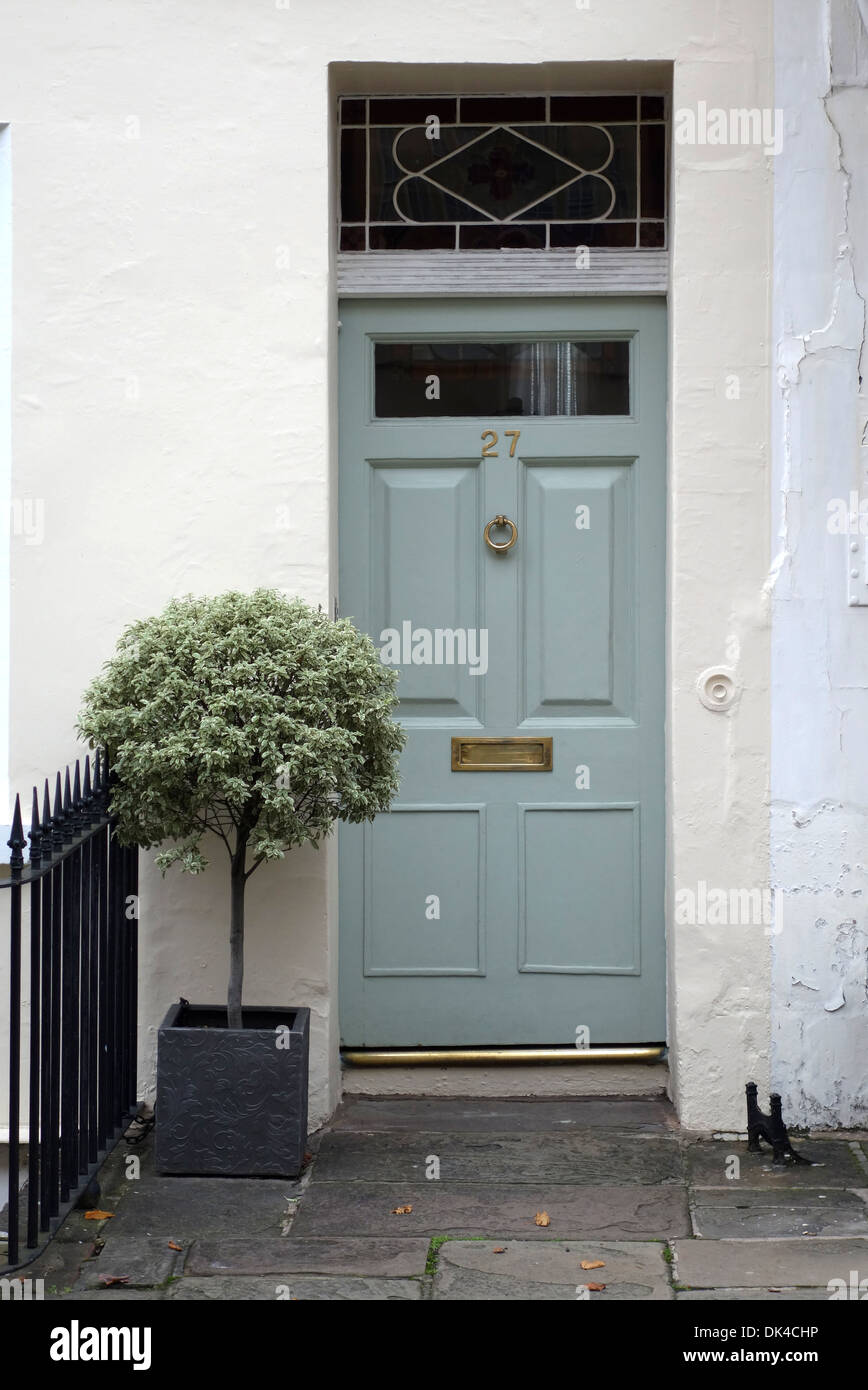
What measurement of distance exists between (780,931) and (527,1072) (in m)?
1.07

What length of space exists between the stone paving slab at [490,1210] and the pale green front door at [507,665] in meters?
0.91

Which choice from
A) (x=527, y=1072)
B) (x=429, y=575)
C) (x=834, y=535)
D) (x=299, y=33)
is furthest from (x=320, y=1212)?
(x=299, y=33)

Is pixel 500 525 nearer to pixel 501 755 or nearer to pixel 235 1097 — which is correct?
pixel 501 755

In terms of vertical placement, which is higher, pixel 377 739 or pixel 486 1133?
pixel 377 739

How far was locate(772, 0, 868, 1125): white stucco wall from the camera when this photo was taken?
4.75m

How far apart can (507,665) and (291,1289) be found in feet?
7.55

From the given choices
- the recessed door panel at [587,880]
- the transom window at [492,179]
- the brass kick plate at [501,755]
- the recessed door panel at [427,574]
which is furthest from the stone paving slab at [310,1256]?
the transom window at [492,179]

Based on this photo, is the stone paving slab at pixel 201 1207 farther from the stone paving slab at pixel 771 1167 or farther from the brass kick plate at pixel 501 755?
the brass kick plate at pixel 501 755

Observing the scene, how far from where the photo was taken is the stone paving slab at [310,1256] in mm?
3750

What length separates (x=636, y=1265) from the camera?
3.77 metres

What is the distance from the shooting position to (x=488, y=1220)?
4.07 metres

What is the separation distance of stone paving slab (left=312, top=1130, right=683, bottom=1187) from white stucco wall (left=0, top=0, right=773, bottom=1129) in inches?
9.8

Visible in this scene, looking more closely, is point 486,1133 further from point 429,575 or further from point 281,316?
point 281,316

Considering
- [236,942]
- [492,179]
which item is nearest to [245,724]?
[236,942]
